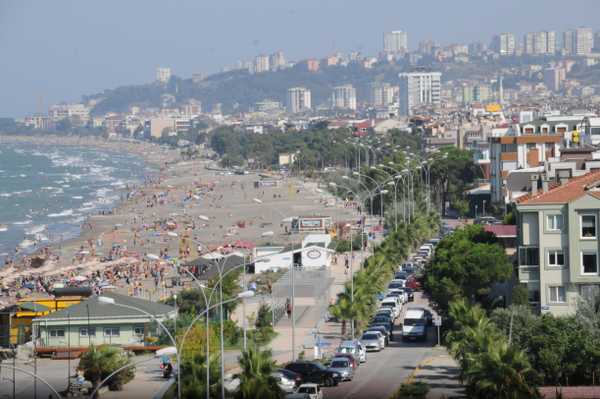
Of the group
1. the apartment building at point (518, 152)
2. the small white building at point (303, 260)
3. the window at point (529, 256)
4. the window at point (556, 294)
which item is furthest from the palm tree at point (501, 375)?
the apartment building at point (518, 152)

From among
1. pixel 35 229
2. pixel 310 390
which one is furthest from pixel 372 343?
pixel 35 229

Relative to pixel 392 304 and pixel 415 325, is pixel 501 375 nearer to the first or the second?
pixel 415 325

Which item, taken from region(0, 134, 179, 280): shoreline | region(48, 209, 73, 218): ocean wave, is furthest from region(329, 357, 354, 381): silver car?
region(48, 209, 73, 218): ocean wave

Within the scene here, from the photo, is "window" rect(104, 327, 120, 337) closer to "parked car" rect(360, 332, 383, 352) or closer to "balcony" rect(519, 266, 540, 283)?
"parked car" rect(360, 332, 383, 352)

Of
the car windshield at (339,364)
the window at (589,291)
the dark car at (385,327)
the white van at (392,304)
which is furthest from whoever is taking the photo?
the white van at (392,304)

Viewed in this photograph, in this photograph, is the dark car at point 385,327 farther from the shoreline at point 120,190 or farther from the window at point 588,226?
the shoreline at point 120,190

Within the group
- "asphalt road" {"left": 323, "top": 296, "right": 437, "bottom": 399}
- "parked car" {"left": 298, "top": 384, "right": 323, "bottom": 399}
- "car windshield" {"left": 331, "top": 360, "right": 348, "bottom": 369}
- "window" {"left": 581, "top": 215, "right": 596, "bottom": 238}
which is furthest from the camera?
"window" {"left": 581, "top": 215, "right": 596, "bottom": 238}
